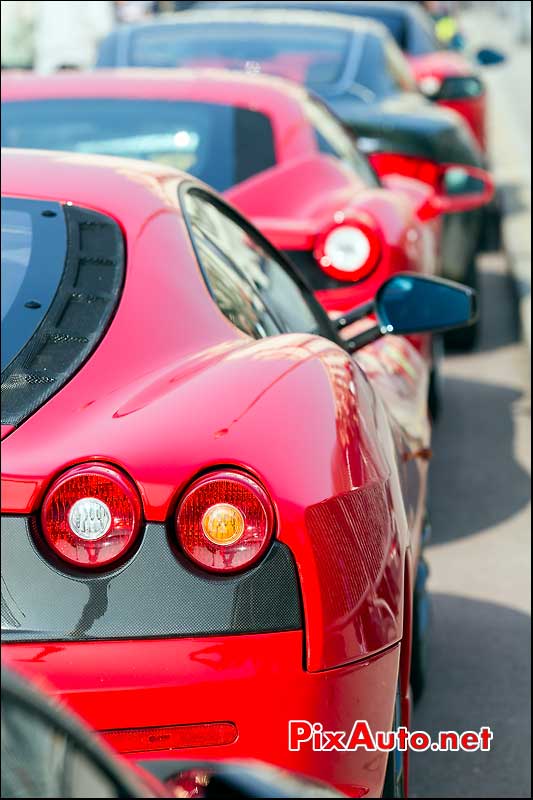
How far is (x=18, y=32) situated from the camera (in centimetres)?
1229

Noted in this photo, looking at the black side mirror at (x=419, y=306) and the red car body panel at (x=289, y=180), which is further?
the red car body panel at (x=289, y=180)

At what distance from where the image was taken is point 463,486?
7.06 meters

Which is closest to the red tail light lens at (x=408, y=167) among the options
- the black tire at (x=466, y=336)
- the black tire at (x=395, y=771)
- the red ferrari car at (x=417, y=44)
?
the black tire at (x=466, y=336)

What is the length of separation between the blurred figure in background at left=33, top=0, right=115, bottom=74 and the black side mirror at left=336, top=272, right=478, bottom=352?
814cm

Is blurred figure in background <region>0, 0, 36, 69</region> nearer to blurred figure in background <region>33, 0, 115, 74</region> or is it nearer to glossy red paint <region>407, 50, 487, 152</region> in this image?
blurred figure in background <region>33, 0, 115, 74</region>

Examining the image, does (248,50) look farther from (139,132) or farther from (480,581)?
(480,581)

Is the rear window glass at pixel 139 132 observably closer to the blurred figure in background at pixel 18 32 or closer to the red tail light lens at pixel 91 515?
the red tail light lens at pixel 91 515

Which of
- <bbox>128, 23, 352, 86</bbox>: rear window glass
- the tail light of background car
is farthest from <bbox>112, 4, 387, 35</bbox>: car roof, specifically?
the tail light of background car

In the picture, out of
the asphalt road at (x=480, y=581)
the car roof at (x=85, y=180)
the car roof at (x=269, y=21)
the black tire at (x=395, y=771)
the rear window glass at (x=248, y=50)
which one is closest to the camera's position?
the black tire at (x=395, y=771)

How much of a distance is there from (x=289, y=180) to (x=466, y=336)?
373 centimetres

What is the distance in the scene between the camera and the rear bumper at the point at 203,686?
2443mm

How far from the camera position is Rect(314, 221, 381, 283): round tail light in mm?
5969

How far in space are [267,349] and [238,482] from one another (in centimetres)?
47

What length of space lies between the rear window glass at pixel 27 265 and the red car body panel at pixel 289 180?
2.64 meters
